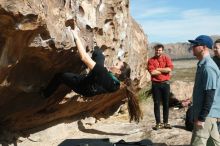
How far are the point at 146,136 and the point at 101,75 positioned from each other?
10.9 ft

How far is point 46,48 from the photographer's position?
25.1 ft

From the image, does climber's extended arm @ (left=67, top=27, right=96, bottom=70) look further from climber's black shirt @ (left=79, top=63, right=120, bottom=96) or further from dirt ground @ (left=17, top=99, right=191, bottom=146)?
dirt ground @ (left=17, top=99, right=191, bottom=146)

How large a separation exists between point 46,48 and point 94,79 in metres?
0.93

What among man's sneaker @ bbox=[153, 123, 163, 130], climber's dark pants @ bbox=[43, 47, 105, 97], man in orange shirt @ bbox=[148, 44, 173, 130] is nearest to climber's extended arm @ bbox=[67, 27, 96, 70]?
climber's dark pants @ bbox=[43, 47, 105, 97]

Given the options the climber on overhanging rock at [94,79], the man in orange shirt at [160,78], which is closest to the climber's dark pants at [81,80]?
the climber on overhanging rock at [94,79]

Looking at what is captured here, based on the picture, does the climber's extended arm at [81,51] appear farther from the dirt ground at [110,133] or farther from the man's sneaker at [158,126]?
the man's sneaker at [158,126]

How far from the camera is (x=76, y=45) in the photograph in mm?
7887

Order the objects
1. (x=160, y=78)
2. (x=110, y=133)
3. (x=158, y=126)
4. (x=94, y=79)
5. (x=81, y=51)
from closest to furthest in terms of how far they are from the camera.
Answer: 1. (x=94, y=79)
2. (x=81, y=51)
3. (x=160, y=78)
4. (x=158, y=126)
5. (x=110, y=133)

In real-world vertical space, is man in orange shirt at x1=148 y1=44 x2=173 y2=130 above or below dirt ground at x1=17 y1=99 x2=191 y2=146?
above

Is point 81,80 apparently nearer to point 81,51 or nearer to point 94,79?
point 94,79

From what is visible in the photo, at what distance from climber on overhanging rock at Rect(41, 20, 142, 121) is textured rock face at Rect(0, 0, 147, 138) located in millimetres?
317

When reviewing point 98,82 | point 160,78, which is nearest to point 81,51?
point 98,82

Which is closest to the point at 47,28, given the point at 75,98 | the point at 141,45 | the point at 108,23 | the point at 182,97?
the point at 108,23

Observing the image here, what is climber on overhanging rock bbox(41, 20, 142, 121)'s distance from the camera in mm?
7432
